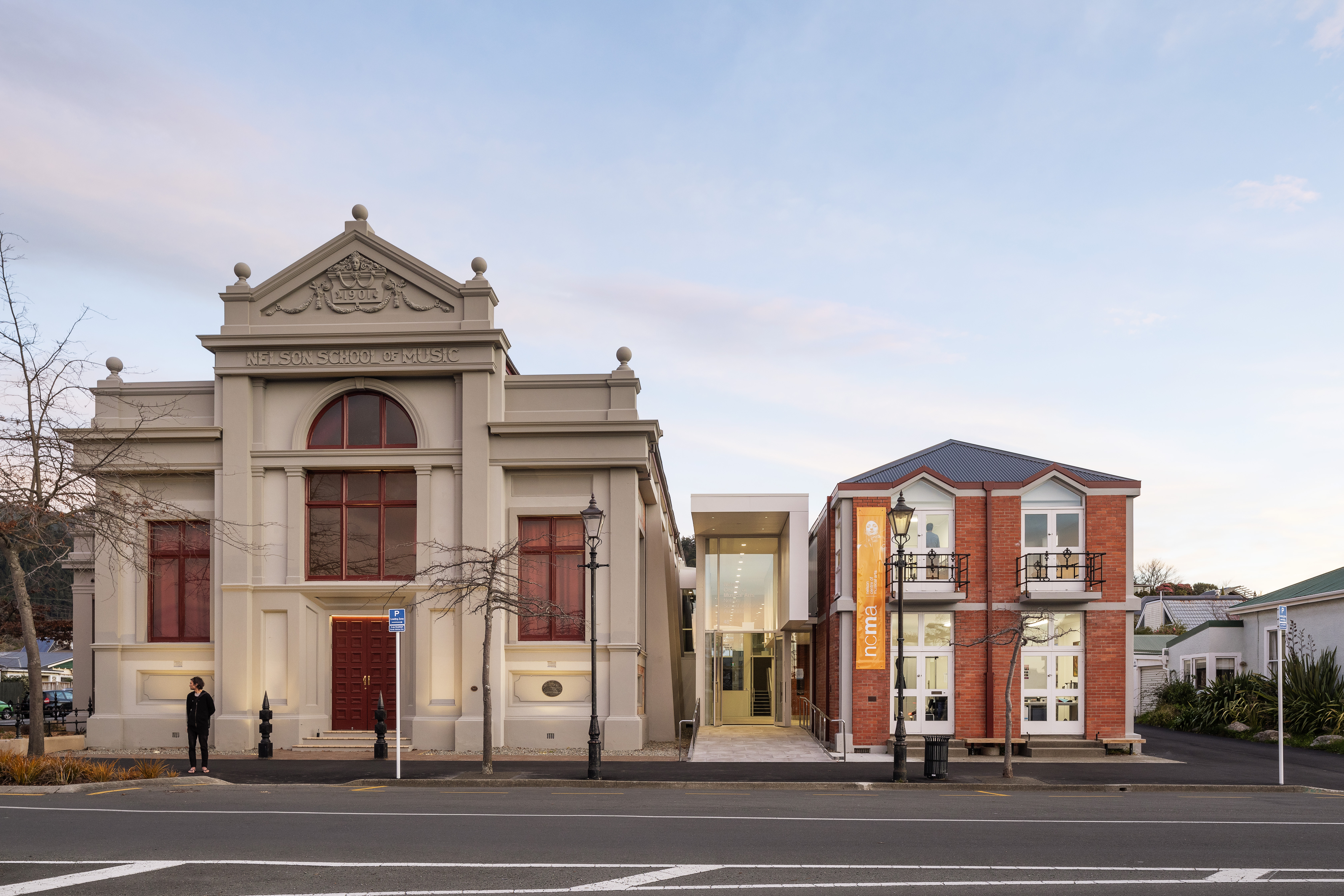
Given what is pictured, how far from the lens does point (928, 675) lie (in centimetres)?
2430

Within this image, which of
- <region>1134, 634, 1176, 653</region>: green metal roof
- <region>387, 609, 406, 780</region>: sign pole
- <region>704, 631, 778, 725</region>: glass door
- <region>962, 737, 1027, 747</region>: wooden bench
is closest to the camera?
<region>387, 609, 406, 780</region>: sign pole

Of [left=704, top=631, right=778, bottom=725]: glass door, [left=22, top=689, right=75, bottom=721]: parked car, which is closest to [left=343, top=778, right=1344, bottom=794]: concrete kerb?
[left=22, top=689, right=75, bottom=721]: parked car

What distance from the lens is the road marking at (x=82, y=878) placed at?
26.2 feet

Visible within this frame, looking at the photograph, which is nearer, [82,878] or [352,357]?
[82,878]

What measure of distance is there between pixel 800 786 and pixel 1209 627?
88.8 feet

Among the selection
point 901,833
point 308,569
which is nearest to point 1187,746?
point 901,833

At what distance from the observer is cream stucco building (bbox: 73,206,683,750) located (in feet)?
79.6

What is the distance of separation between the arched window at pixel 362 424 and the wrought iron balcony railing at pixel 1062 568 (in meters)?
14.3

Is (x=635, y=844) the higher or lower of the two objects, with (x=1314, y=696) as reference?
higher

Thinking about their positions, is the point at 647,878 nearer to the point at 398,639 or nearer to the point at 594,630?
the point at 594,630

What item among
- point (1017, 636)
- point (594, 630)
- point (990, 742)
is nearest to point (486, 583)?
point (594, 630)

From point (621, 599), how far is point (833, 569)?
5.51 m

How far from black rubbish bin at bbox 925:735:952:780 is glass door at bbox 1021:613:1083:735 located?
599 centimetres

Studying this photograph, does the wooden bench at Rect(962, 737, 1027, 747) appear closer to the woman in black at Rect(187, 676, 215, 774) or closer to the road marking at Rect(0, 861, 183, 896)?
the woman in black at Rect(187, 676, 215, 774)
